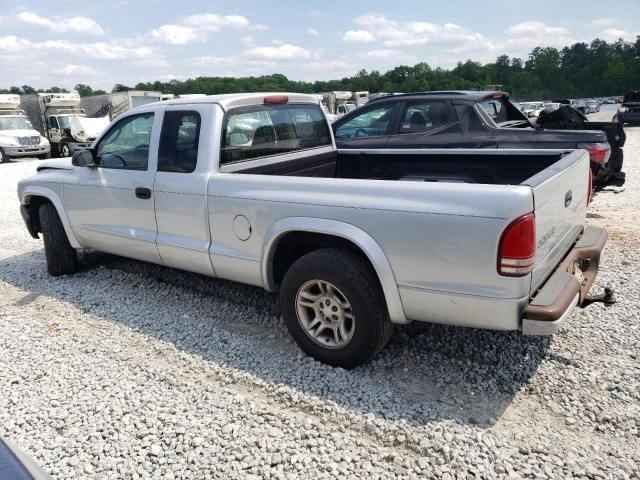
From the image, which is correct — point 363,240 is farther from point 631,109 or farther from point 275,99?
point 631,109

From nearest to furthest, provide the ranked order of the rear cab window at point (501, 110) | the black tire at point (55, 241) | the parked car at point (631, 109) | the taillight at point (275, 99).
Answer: the taillight at point (275, 99) → the black tire at point (55, 241) → the rear cab window at point (501, 110) → the parked car at point (631, 109)

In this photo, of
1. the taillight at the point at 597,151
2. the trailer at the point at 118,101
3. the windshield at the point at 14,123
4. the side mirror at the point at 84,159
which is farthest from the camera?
the trailer at the point at 118,101

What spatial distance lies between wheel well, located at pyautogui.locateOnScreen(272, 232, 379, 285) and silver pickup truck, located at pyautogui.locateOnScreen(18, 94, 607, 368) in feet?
0.03

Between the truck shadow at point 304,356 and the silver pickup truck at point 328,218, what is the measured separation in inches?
9.9

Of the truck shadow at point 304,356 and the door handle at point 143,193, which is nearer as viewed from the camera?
the truck shadow at point 304,356

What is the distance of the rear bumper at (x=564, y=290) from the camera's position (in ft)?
8.58

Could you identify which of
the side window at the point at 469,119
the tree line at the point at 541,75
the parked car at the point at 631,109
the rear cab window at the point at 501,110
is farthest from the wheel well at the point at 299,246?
the tree line at the point at 541,75

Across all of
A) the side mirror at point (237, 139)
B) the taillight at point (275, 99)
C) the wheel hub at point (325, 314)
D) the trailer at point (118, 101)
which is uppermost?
the trailer at point (118, 101)

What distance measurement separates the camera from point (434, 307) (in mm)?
2869

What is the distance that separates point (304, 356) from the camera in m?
3.54

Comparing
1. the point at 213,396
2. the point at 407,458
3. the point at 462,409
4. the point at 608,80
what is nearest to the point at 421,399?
the point at 462,409

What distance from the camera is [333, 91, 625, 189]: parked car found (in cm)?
613

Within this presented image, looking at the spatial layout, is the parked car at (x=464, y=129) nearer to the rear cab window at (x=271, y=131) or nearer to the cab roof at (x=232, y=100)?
the rear cab window at (x=271, y=131)

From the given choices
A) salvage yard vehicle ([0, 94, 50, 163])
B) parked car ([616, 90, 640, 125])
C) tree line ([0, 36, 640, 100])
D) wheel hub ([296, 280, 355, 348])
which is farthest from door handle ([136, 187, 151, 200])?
tree line ([0, 36, 640, 100])
